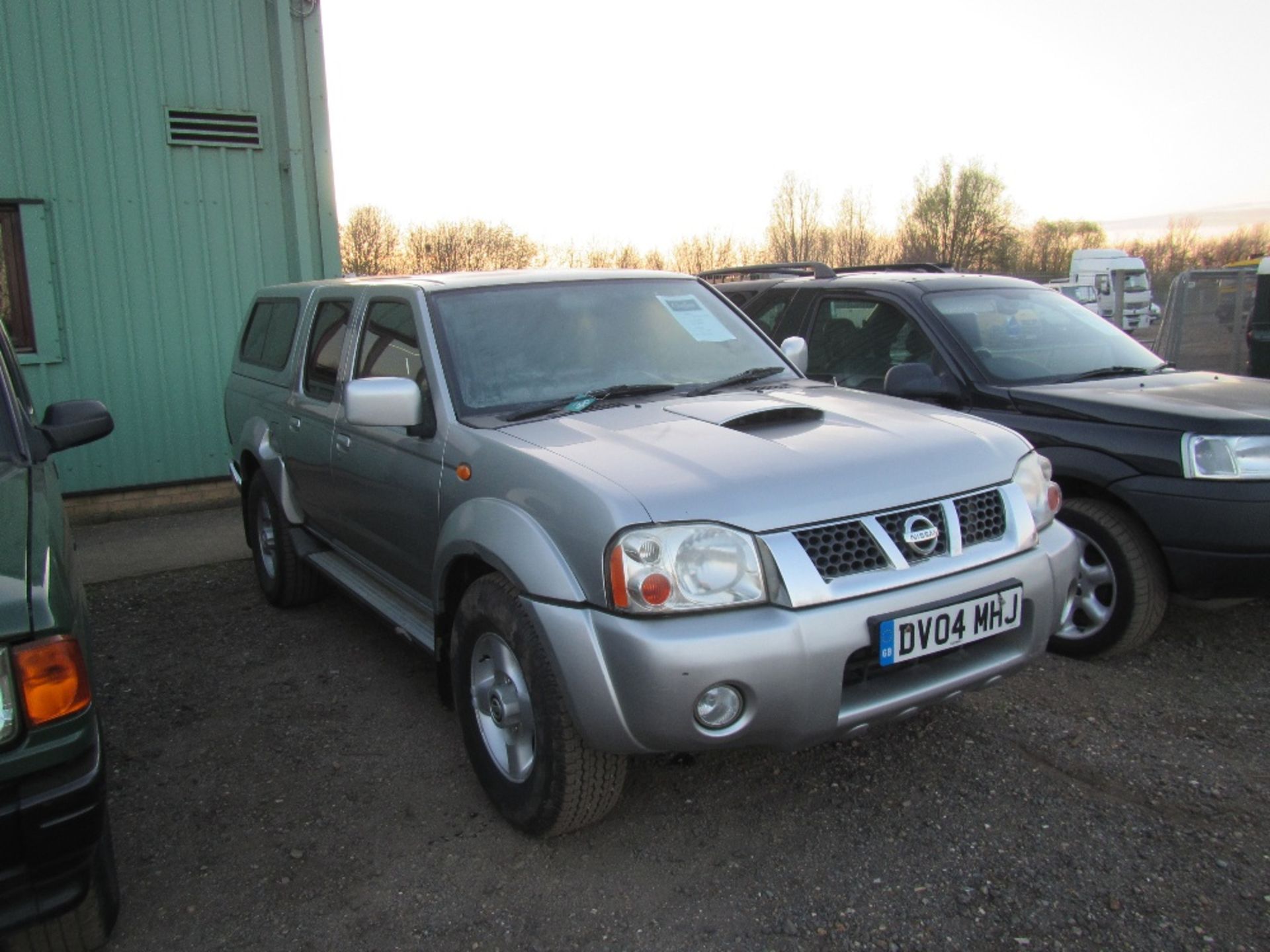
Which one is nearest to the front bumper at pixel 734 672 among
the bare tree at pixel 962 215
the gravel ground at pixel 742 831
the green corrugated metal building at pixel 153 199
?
the gravel ground at pixel 742 831

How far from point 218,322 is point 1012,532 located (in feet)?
22.4

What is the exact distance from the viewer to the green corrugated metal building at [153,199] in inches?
277

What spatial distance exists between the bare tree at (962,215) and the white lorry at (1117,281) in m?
14.7

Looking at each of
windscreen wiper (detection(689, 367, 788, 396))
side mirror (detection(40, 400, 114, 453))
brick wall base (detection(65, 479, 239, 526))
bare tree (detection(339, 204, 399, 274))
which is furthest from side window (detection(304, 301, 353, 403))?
bare tree (detection(339, 204, 399, 274))

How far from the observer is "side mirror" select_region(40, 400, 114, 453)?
3.29 metres

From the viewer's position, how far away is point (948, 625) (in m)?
2.68

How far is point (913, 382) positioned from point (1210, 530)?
136cm

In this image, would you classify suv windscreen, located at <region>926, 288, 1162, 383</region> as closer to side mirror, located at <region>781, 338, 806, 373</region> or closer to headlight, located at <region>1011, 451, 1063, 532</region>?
side mirror, located at <region>781, 338, 806, 373</region>

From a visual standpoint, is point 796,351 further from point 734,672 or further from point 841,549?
point 734,672

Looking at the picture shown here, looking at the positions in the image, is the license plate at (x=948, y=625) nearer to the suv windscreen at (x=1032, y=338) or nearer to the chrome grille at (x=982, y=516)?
the chrome grille at (x=982, y=516)

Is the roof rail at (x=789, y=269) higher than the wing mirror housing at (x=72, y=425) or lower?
higher

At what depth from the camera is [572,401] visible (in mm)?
3387

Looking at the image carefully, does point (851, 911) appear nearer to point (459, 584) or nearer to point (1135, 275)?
point (459, 584)

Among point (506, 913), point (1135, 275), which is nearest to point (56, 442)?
point (506, 913)
